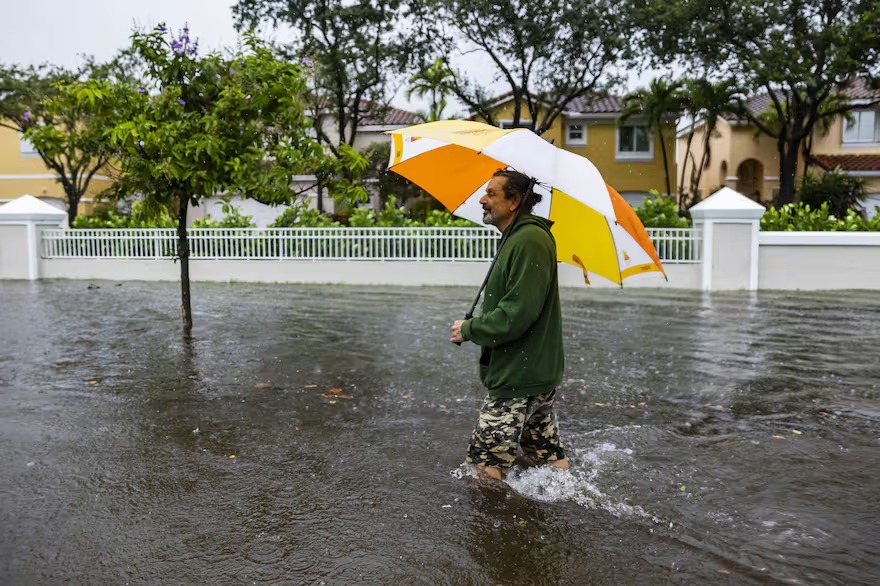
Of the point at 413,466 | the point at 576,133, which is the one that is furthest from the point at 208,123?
the point at 576,133

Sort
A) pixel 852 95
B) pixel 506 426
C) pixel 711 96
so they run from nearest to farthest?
pixel 506 426
pixel 711 96
pixel 852 95

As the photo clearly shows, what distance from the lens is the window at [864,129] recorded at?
3025 centimetres

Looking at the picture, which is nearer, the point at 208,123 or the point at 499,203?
the point at 499,203

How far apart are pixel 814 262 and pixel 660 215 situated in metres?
3.19

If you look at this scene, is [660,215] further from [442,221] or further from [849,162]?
[849,162]

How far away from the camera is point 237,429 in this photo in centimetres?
555

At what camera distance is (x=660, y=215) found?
1686 centimetres

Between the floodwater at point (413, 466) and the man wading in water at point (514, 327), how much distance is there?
0.41m

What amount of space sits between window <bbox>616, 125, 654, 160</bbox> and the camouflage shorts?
2878cm

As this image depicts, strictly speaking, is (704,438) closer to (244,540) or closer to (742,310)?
(244,540)

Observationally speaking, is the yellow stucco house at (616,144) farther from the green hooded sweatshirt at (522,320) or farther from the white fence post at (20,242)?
the green hooded sweatshirt at (522,320)

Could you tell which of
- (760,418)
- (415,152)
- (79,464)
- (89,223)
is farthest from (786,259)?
(89,223)

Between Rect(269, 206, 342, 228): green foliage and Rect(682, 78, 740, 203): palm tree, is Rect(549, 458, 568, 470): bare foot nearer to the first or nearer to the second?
Rect(269, 206, 342, 228): green foliage

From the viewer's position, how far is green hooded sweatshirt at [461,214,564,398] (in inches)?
146
